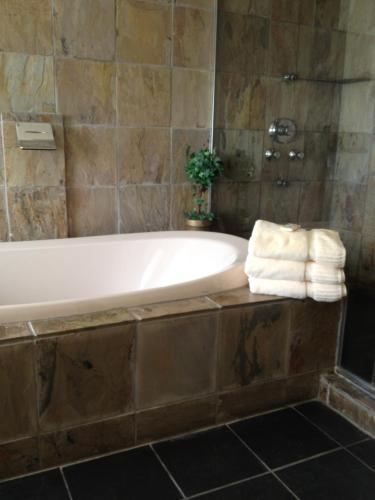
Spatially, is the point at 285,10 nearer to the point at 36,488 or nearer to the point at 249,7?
the point at 249,7

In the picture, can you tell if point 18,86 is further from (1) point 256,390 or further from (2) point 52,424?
(1) point 256,390

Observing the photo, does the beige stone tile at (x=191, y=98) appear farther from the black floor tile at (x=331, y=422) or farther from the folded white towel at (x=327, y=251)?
the black floor tile at (x=331, y=422)

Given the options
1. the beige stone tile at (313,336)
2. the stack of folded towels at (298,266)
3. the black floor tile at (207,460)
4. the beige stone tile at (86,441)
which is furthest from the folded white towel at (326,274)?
the beige stone tile at (86,441)

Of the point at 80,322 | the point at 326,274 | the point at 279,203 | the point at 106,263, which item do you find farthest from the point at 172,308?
the point at 279,203

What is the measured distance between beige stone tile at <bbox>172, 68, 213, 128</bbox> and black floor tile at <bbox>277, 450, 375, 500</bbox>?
1.78 meters

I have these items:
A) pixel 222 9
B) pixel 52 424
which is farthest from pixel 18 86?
pixel 52 424

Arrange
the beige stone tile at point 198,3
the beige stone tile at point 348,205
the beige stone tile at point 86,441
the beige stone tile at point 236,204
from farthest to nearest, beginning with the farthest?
1. the beige stone tile at point 236,204
2. the beige stone tile at point 348,205
3. the beige stone tile at point 198,3
4. the beige stone tile at point 86,441

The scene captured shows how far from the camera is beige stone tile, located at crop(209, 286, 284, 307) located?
5.36ft

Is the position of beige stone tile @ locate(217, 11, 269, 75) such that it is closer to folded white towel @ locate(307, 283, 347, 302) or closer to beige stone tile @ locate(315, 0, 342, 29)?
beige stone tile @ locate(315, 0, 342, 29)

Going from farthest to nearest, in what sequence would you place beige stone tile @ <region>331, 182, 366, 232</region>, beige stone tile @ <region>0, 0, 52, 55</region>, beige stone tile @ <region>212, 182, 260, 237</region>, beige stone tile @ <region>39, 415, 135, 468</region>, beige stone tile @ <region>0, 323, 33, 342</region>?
beige stone tile @ <region>212, 182, 260, 237</region> → beige stone tile @ <region>331, 182, 366, 232</region> → beige stone tile @ <region>0, 0, 52, 55</region> → beige stone tile @ <region>39, 415, 135, 468</region> → beige stone tile @ <region>0, 323, 33, 342</region>

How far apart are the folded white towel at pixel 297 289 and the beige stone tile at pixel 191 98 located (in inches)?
48.6

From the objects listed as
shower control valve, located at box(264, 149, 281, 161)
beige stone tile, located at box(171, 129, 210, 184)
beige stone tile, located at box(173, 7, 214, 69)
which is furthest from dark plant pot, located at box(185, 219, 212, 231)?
beige stone tile, located at box(173, 7, 214, 69)

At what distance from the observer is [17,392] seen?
53.3 inches

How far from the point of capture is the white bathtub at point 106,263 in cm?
215
